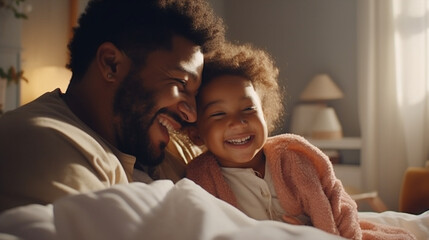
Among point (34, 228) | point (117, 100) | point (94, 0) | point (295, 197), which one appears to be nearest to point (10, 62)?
point (94, 0)

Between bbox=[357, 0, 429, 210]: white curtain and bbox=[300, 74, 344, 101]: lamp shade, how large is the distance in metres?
0.23

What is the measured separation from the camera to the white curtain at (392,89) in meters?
3.67

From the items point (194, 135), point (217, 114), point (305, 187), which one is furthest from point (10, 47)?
point (305, 187)

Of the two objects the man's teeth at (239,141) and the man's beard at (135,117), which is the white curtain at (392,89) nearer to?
the man's teeth at (239,141)

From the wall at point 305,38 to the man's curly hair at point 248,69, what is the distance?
2.69 metres

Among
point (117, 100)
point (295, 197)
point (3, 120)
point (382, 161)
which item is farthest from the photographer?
point (382, 161)

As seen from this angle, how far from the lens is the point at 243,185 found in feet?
4.73

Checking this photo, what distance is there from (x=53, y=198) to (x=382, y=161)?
348cm

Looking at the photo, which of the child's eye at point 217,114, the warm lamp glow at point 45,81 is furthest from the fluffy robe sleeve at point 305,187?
the warm lamp glow at point 45,81

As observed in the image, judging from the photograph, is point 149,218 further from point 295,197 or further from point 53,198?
point 295,197

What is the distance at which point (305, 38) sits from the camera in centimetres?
453

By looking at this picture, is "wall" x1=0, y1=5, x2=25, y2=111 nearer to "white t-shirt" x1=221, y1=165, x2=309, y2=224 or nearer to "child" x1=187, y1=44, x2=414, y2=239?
"child" x1=187, y1=44, x2=414, y2=239

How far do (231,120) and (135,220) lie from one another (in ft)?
2.81

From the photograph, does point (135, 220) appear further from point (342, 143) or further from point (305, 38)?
point (305, 38)
